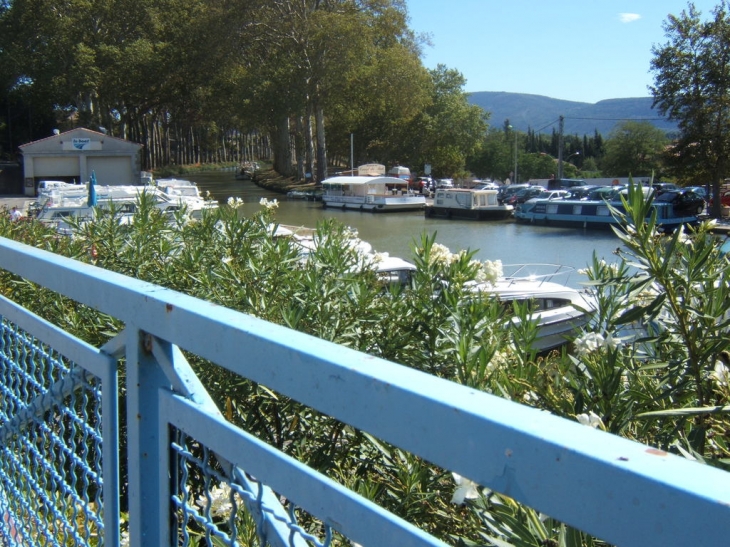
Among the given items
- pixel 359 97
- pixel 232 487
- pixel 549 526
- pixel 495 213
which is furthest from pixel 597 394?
pixel 359 97

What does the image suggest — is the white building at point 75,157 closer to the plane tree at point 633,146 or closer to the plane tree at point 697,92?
the plane tree at point 697,92

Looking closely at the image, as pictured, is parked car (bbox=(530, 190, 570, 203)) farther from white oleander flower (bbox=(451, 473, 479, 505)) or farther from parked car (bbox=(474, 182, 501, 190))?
white oleander flower (bbox=(451, 473, 479, 505))

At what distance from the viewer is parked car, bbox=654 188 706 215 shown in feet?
118

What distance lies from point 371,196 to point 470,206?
7.03m

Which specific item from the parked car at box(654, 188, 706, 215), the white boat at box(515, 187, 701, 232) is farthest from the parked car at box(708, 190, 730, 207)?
the white boat at box(515, 187, 701, 232)

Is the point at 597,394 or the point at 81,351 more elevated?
the point at 81,351

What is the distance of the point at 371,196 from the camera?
1886 inches

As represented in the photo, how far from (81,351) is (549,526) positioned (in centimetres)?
119

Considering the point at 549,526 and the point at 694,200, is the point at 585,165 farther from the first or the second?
the point at 549,526

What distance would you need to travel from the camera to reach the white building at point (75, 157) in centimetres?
4812

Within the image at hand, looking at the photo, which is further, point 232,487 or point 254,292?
point 254,292

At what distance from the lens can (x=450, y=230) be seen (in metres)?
39.7

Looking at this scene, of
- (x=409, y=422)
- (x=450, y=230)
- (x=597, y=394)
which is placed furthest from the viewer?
(x=450, y=230)

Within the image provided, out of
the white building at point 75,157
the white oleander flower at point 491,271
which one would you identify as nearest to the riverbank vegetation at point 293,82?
the white building at point 75,157
